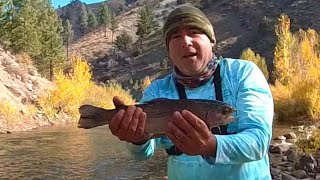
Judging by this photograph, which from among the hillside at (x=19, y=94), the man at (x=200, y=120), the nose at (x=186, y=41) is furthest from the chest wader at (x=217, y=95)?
the hillside at (x=19, y=94)

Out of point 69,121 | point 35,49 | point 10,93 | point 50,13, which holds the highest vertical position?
point 50,13

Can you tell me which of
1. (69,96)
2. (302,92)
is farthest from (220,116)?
(69,96)

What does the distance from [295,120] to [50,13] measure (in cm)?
4689

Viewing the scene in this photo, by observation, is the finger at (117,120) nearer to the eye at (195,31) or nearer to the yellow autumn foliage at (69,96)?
the eye at (195,31)

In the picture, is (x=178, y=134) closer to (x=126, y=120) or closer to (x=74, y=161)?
(x=126, y=120)

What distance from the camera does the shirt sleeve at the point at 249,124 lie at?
2258 millimetres

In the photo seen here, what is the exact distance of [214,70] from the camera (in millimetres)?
2605

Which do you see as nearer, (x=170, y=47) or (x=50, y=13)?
(x=170, y=47)

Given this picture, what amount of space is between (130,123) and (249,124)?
0.59 metres

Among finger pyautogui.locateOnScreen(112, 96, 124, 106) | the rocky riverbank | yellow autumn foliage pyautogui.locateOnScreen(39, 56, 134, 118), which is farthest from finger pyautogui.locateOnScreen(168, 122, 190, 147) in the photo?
yellow autumn foliage pyautogui.locateOnScreen(39, 56, 134, 118)

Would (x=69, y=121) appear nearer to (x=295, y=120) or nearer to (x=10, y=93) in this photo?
(x=10, y=93)

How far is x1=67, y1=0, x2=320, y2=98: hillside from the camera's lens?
95312mm

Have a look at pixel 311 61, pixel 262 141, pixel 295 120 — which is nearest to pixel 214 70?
pixel 262 141

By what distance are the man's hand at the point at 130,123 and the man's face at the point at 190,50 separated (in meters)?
0.39
